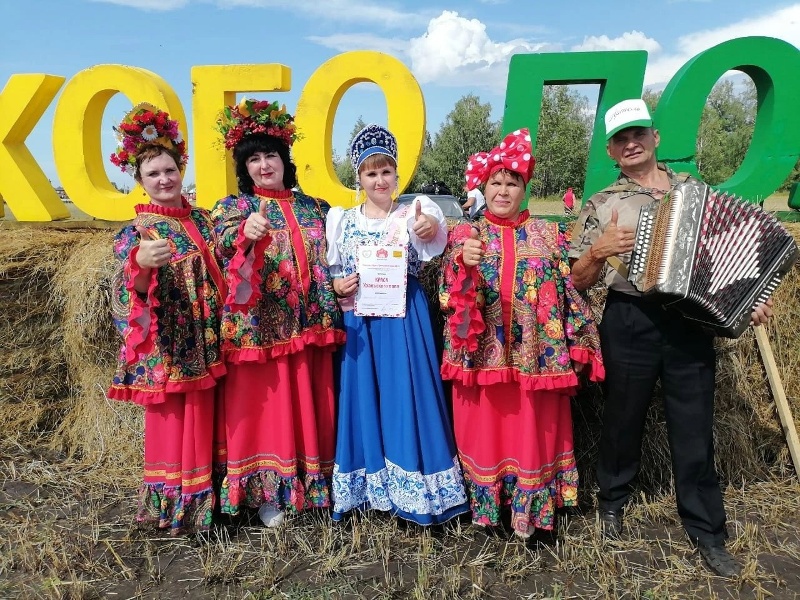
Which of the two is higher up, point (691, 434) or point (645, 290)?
point (645, 290)

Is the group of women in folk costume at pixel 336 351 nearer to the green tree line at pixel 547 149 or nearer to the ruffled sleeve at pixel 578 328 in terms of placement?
the ruffled sleeve at pixel 578 328

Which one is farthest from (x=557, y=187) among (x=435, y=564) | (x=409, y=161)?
(x=435, y=564)

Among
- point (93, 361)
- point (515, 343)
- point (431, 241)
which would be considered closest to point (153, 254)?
point (431, 241)

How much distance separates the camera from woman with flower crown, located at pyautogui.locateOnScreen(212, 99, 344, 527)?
8.96ft

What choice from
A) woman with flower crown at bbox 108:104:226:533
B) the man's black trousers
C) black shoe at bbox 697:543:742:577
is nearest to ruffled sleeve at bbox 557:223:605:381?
the man's black trousers

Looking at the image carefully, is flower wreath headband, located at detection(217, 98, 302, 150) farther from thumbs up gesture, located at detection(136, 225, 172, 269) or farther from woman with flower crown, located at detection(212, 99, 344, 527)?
thumbs up gesture, located at detection(136, 225, 172, 269)

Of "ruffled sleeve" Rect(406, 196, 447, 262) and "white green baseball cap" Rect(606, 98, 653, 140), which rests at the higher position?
"white green baseball cap" Rect(606, 98, 653, 140)

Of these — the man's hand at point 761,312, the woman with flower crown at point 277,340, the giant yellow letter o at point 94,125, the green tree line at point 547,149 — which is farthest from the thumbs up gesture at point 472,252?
the green tree line at point 547,149

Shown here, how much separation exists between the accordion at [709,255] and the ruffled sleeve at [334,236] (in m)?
1.42

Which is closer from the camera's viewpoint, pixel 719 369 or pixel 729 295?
pixel 729 295

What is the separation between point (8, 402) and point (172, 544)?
7.69 feet

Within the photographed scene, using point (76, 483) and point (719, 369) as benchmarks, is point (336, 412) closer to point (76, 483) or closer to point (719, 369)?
point (76, 483)

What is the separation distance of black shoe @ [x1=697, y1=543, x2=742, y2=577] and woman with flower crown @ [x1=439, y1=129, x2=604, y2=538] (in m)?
0.71

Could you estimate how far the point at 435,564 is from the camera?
2725 mm
